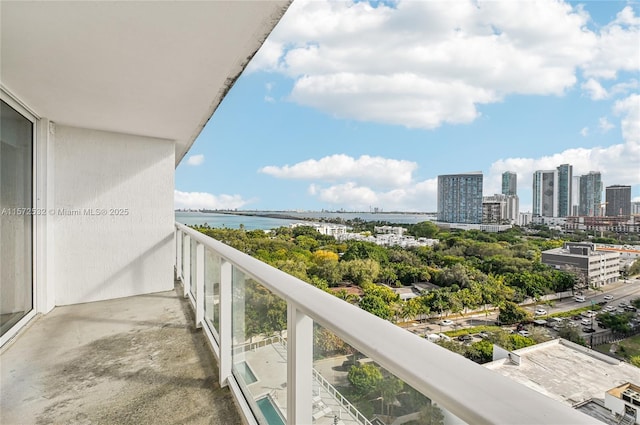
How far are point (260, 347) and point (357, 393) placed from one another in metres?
1.02

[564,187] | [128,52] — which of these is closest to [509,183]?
[564,187]

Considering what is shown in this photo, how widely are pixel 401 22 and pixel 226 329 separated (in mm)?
3559

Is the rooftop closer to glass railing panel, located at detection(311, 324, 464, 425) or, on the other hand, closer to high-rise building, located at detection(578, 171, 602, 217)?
glass railing panel, located at detection(311, 324, 464, 425)

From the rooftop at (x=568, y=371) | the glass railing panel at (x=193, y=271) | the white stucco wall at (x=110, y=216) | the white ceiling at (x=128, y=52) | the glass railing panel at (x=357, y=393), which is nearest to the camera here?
the glass railing panel at (x=357, y=393)

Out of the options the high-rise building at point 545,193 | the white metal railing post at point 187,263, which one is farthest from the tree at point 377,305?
the white metal railing post at point 187,263

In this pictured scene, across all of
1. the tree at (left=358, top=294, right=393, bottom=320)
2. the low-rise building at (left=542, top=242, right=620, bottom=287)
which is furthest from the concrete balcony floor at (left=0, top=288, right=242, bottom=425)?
the low-rise building at (left=542, top=242, right=620, bottom=287)

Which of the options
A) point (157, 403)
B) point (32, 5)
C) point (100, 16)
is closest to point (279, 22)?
point (100, 16)

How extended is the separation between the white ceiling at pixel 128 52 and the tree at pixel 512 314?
6.78 ft

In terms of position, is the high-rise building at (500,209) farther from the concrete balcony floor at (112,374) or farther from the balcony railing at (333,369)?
the concrete balcony floor at (112,374)

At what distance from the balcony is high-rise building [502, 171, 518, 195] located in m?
3.04

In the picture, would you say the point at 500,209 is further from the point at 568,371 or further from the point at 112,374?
the point at 112,374

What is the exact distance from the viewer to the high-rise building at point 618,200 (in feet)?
6.70

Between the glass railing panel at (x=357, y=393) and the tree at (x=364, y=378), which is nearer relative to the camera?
the glass railing panel at (x=357, y=393)

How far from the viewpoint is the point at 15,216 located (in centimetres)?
313
